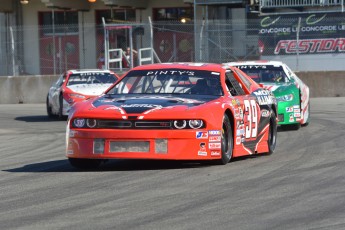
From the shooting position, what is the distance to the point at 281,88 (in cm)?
1744

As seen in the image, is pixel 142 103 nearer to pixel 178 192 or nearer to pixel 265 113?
pixel 178 192

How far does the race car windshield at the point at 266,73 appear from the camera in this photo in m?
18.1

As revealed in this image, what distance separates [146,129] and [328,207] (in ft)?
9.66

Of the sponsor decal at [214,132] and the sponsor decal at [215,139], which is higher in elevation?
the sponsor decal at [214,132]

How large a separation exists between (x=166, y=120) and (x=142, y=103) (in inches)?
19.8

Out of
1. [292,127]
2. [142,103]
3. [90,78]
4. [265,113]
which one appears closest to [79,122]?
[142,103]

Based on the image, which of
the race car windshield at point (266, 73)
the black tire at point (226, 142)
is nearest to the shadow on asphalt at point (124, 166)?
the black tire at point (226, 142)

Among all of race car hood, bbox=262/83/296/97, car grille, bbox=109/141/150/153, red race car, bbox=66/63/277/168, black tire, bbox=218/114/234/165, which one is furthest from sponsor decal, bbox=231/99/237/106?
race car hood, bbox=262/83/296/97

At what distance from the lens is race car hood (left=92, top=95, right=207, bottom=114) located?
10.4 meters

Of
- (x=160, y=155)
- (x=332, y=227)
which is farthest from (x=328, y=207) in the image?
(x=160, y=155)

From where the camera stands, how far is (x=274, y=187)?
907 cm

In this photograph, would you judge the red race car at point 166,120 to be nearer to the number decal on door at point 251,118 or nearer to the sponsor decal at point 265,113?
the number decal on door at point 251,118

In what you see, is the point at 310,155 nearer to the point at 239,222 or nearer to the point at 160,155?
the point at 160,155

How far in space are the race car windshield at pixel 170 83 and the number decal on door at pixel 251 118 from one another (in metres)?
0.50
